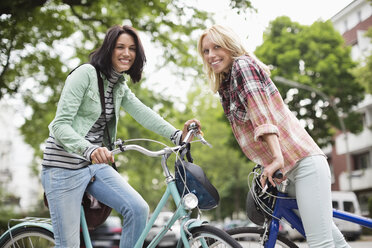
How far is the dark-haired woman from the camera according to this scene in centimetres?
274

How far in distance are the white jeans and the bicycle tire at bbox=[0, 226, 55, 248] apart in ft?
5.80

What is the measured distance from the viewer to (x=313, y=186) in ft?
7.99

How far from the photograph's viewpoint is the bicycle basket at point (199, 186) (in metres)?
2.54

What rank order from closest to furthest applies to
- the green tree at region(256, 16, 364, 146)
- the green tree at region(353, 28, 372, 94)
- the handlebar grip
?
the handlebar grip → the green tree at region(353, 28, 372, 94) → the green tree at region(256, 16, 364, 146)

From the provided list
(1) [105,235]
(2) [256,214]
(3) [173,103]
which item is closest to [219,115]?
(3) [173,103]

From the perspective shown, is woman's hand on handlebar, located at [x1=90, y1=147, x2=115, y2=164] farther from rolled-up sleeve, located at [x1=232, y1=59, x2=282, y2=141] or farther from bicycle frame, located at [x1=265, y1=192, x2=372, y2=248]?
bicycle frame, located at [x1=265, y1=192, x2=372, y2=248]

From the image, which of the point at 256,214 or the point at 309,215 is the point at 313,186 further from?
the point at 256,214

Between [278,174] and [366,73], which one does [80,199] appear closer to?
[278,174]

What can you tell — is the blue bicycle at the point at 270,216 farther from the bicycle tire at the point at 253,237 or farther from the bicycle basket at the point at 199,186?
the bicycle basket at the point at 199,186

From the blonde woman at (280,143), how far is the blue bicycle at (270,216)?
161 millimetres

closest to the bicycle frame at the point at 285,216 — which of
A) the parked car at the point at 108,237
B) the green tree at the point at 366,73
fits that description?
the parked car at the point at 108,237

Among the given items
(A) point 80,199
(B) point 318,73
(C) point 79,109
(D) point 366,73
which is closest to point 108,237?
(A) point 80,199

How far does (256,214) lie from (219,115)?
2224 cm

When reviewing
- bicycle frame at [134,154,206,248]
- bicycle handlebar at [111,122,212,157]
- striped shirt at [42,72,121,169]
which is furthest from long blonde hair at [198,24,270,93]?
striped shirt at [42,72,121,169]
